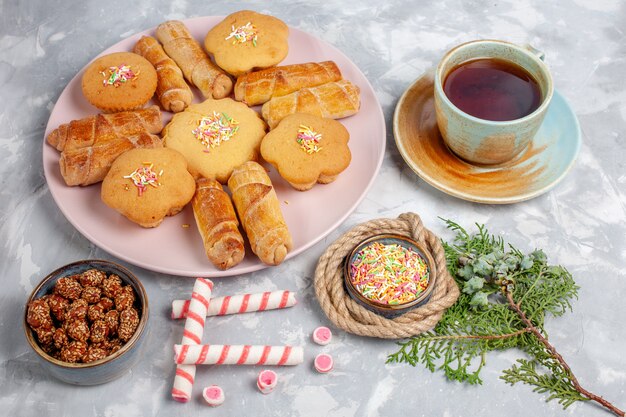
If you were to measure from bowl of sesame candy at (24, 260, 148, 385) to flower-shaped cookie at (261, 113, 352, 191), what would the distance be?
69 cm

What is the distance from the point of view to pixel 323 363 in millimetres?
2408

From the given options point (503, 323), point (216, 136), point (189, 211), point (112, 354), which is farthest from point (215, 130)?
point (503, 323)

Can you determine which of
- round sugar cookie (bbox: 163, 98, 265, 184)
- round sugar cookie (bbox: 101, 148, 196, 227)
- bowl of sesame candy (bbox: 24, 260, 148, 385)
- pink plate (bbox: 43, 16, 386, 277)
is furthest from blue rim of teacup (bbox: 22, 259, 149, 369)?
round sugar cookie (bbox: 163, 98, 265, 184)

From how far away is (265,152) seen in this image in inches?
106

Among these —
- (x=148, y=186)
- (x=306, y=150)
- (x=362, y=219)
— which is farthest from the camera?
(x=362, y=219)

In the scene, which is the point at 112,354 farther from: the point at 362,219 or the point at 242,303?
the point at 362,219

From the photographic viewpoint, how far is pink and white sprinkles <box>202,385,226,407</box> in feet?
7.56

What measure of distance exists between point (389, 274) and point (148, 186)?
0.89 meters

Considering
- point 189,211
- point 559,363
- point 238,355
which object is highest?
point 189,211

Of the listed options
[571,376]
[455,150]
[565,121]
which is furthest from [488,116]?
[571,376]

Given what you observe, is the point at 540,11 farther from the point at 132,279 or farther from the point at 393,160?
the point at 132,279

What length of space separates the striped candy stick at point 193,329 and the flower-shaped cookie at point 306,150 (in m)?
0.51

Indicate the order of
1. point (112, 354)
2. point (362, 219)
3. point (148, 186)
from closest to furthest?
1. point (112, 354)
2. point (148, 186)
3. point (362, 219)

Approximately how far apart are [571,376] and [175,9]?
241cm
